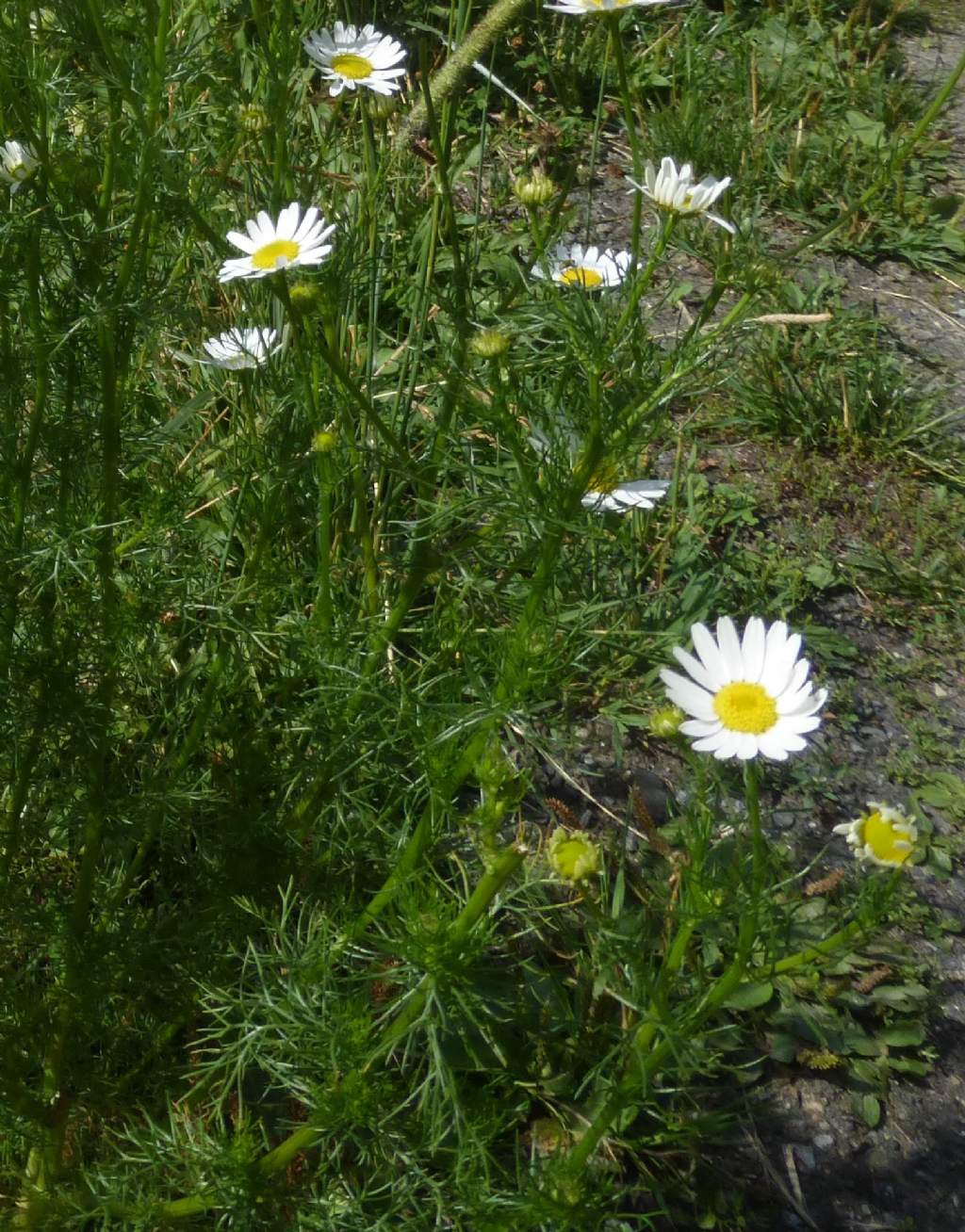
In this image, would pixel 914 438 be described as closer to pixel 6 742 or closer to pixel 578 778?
pixel 578 778

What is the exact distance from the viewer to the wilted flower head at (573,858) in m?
0.97

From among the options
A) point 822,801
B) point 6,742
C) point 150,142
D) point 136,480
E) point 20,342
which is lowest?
point 822,801

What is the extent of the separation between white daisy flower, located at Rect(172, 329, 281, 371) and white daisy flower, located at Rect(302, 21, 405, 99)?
28 centimetres

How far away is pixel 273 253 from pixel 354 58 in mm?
411

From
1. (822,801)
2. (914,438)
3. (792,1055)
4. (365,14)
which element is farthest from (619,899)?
(365,14)

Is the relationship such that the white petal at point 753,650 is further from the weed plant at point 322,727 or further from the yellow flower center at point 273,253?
the yellow flower center at point 273,253

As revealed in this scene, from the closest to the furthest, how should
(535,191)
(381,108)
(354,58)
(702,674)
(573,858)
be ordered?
(573,858) → (702,674) → (535,191) → (381,108) → (354,58)

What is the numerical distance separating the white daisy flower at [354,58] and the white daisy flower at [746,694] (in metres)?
0.77

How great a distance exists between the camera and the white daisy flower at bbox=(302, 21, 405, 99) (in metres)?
1.49

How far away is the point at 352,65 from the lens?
154 cm

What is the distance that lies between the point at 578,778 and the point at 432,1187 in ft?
2.22

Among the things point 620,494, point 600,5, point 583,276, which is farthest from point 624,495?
point 600,5

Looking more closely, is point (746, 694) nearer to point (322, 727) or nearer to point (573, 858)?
point (573, 858)

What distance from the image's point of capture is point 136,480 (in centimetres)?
152
